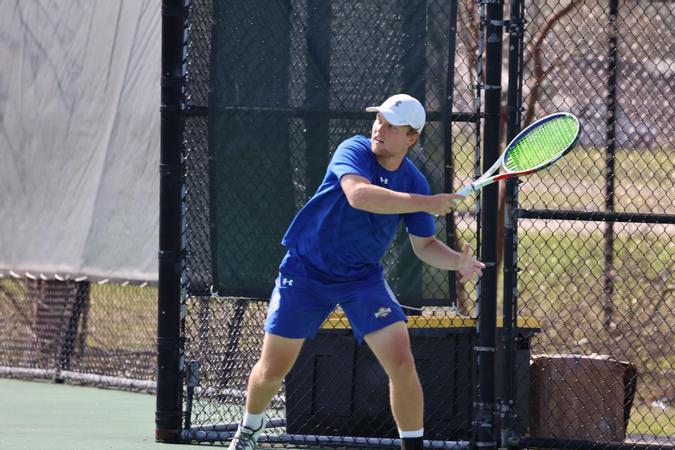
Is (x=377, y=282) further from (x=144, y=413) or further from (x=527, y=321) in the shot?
(x=144, y=413)

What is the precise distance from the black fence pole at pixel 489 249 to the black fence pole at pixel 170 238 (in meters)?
1.57

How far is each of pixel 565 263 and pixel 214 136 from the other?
8.10m

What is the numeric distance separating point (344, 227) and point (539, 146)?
91cm

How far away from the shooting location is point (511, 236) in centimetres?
752

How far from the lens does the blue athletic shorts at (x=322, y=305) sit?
6.47 metres

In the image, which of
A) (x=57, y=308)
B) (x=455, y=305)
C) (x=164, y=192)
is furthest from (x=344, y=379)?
(x=57, y=308)

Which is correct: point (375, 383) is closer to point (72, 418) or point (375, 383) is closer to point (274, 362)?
point (274, 362)

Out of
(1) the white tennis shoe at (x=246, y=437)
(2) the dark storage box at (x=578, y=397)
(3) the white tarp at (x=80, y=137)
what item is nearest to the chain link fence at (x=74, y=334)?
(3) the white tarp at (x=80, y=137)

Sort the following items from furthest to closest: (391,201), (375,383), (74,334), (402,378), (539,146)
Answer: (74,334)
(375,383)
(539,146)
(402,378)
(391,201)

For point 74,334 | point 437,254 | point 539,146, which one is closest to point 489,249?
point 437,254

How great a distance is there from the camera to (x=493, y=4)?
755 cm

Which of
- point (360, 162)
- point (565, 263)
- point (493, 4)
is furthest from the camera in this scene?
point (565, 263)

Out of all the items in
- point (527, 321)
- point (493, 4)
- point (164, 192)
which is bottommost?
point (527, 321)

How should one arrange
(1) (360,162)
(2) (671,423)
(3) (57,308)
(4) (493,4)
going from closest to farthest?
(1) (360,162)
(4) (493,4)
(2) (671,423)
(3) (57,308)
